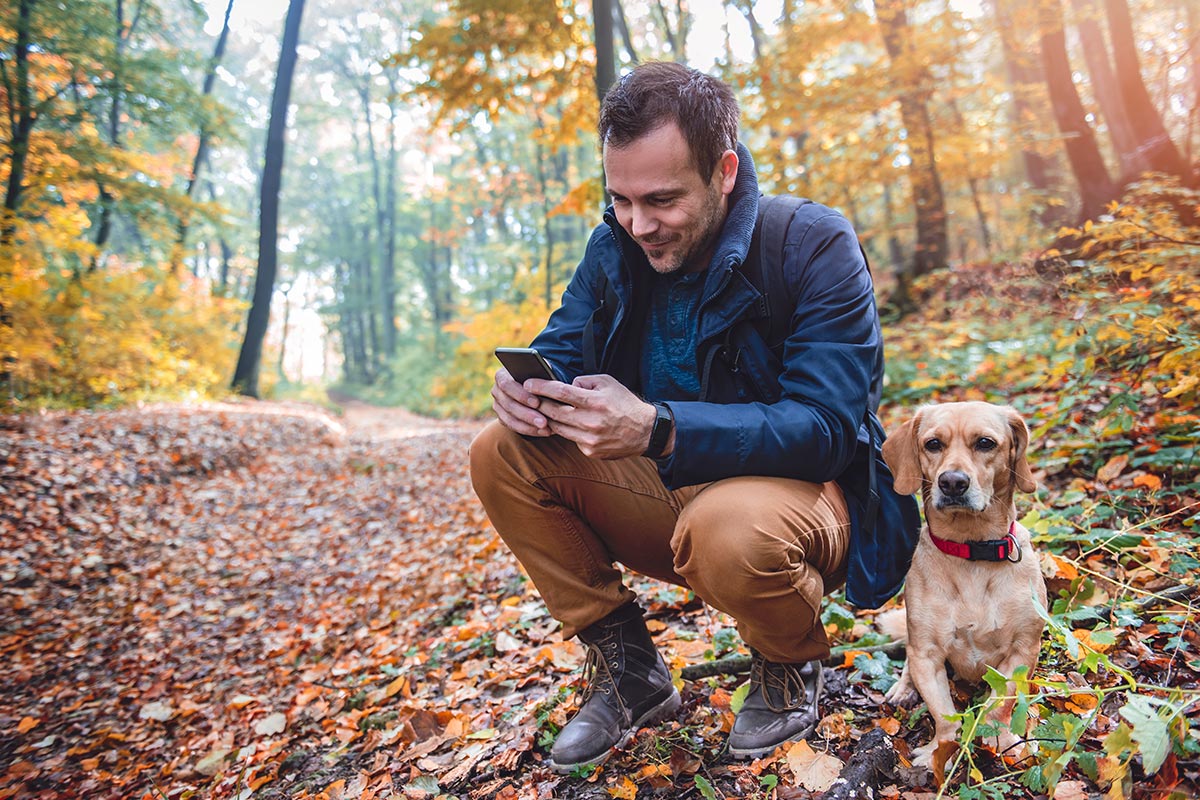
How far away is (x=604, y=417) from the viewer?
6.20 feet

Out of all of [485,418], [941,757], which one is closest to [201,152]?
[485,418]

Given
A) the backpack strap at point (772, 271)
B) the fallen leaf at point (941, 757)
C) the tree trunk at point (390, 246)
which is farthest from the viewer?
the tree trunk at point (390, 246)

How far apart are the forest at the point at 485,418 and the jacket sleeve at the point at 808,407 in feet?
2.35

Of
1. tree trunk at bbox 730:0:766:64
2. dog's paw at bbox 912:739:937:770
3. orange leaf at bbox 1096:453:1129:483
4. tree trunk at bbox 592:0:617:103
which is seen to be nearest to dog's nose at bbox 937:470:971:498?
dog's paw at bbox 912:739:937:770

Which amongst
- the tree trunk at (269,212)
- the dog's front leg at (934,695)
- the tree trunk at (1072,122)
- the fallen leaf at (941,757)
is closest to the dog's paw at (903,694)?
the dog's front leg at (934,695)

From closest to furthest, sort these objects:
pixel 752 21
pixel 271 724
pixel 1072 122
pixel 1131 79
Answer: pixel 271 724
pixel 1131 79
pixel 1072 122
pixel 752 21

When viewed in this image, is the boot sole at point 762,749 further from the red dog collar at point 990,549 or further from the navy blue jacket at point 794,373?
the red dog collar at point 990,549

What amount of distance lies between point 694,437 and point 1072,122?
9.25m

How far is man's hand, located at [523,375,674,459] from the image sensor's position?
6.22ft

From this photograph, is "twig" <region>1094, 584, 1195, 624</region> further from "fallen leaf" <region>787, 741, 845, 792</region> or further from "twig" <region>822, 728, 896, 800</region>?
"fallen leaf" <region>787, 741, 845, 792</region>

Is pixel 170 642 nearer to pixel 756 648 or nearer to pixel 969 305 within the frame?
pixel 756 648

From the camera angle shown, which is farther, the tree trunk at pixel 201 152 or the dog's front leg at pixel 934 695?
the tree trunk at pixel 201 152

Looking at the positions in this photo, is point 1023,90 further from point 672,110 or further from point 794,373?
point 794,373

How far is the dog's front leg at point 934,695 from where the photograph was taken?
6.04 feet
